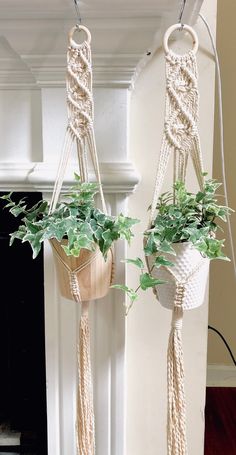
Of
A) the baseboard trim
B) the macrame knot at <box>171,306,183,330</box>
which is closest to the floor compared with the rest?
the baseboard trim

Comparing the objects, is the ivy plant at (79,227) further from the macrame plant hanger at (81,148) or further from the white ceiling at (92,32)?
the white ceiling at (92,32)

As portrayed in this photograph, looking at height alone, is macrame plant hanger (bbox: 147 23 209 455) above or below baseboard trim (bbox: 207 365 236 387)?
above

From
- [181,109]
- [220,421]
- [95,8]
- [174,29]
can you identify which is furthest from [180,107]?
[220,421]

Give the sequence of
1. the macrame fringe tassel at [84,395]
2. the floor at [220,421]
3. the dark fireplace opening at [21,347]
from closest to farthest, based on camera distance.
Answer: the macrame fringe tassel at [84,395]
the dark fireplace opening at [21,347]
the floor at [220,421]

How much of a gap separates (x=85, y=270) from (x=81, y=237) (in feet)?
0.27

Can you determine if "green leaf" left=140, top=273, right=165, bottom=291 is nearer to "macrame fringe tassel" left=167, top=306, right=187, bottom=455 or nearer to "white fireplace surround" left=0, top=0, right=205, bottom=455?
"macrame fringe tassel" left=167, top=306, right=187, bottom=455

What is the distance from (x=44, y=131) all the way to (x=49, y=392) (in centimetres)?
58

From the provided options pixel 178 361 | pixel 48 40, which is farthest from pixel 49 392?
pixel 48 40

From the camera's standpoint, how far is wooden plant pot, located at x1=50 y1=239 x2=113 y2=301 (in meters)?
0.86

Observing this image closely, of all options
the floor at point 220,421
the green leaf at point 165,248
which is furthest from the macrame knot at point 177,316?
the floor at point 220,421

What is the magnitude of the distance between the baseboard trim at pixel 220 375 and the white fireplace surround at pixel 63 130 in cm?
65

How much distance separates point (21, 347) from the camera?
45.8 inches

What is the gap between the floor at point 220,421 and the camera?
1396 mm

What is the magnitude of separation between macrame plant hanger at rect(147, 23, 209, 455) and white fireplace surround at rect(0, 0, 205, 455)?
0.37 ft
